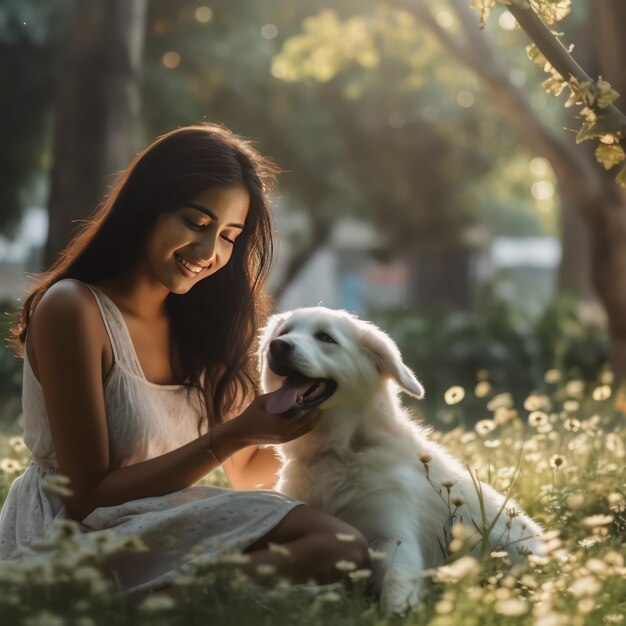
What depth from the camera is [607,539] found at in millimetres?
4012

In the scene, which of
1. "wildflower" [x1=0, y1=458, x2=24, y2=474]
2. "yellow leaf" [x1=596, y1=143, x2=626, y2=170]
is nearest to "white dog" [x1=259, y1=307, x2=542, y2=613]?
"yellow leaf" [x1=596, y1=143, x2=626, y2=170]

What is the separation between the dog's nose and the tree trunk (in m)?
5.93

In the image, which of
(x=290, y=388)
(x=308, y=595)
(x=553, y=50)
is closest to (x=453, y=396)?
(x=290, y=388)

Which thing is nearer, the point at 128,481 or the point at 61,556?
the point at 61,556

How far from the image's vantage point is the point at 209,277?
13.8ft

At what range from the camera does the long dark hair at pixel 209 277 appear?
12.5ft

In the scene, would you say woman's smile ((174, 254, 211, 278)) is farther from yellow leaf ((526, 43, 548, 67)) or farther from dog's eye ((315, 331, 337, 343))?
yellow leaf ((526, 43, 548, 67))

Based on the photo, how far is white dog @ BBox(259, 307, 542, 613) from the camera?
143 inches

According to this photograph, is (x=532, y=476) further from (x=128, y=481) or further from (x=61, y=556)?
(x=61, y=556)

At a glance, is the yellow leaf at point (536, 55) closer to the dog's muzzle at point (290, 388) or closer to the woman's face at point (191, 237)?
the woman's face at point (191, 237)

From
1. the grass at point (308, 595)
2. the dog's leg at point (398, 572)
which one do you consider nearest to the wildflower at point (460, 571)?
the grass at point (308, 595)

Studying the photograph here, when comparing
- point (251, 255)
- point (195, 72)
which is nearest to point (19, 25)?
point (195, 72)

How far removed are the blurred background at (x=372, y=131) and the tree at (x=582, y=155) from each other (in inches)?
0.7

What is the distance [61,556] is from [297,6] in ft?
53.6
